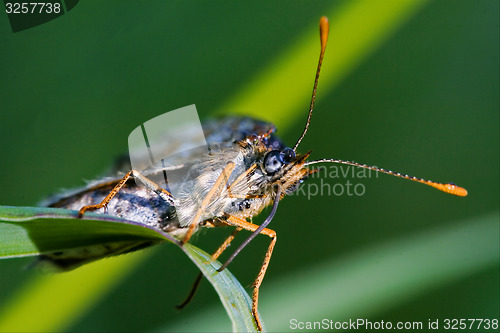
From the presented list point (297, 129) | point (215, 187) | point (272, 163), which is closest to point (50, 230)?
point (215, 187)

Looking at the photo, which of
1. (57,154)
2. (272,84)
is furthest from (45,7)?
(272,84)

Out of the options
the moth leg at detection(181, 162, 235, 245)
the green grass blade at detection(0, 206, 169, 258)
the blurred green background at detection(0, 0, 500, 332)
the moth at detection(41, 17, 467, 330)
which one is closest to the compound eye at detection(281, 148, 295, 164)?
the moth at detection(41, 17, 467, 330)

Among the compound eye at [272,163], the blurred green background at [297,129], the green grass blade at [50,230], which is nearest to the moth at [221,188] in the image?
the compound eye at [272,163]

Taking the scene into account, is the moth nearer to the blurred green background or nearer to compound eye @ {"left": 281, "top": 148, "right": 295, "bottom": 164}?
compound eye @ {"left": 281, "top": 148, "right": 295, "bottom": 164}

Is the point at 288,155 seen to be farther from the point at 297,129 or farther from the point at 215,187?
the point at 297,129

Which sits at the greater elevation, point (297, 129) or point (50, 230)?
point (297, 129)

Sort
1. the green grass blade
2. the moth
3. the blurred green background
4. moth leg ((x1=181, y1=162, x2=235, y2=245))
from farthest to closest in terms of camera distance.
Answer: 1. the blurred green background
2. the moth
3. moth leg ((x1=181, y1=162, x2=235, y2=245))
4. the green grass blade
